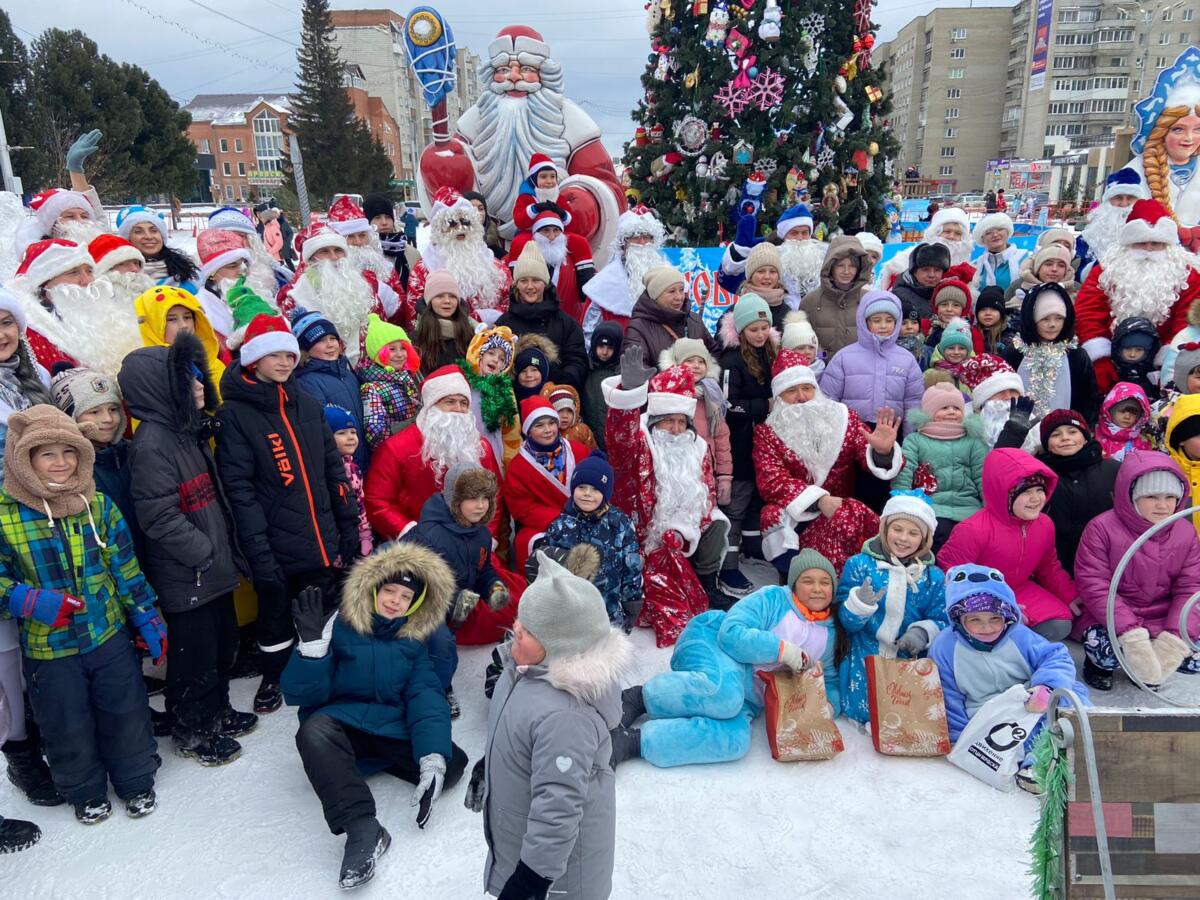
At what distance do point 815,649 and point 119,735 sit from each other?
281cm

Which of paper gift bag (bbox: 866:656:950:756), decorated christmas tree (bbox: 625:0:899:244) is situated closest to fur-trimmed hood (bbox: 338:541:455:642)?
paper gift bag (bbox: 866:656:950:756)

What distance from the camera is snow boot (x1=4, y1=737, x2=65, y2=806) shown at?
111 inches

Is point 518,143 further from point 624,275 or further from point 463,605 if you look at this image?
point 463,605

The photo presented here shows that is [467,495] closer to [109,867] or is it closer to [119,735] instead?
[119,735]

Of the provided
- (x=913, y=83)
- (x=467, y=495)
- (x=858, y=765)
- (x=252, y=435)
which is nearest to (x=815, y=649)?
(x=858, y=765)

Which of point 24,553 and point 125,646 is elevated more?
point 24,553

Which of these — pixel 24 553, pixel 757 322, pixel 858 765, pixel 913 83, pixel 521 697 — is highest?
pixel 913 83

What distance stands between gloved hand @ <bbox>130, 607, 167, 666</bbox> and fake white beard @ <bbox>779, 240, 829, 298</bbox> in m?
5.19

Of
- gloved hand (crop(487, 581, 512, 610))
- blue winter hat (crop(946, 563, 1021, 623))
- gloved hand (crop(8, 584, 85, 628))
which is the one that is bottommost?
gloved hand (crop(487, 581, 512, 610))

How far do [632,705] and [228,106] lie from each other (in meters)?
84.8

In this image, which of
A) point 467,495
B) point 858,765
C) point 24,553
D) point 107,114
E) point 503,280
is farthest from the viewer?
point 107,114

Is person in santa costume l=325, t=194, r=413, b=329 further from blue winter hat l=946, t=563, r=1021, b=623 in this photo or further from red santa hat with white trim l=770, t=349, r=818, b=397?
blue winter hat l=946, t=563, r=1021, b=623

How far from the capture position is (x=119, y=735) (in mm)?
2766

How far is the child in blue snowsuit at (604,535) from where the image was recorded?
364 cm
